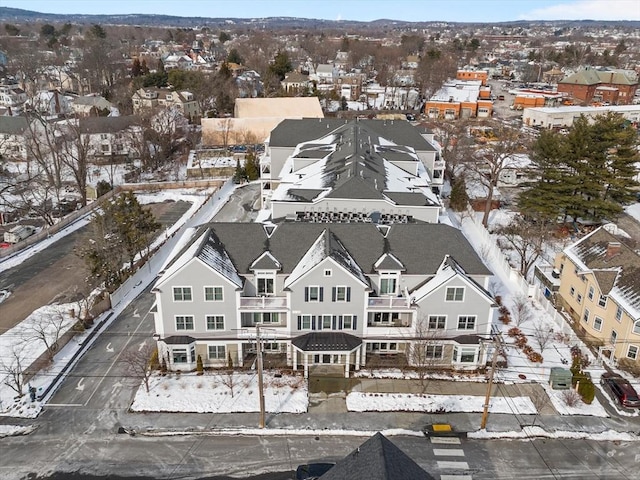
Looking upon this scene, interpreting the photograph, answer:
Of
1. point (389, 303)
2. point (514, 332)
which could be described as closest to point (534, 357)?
point (514, 332)

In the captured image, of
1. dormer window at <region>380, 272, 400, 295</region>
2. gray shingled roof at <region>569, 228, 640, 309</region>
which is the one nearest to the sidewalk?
dormer window at <region>380, 272, 400, 295</region>

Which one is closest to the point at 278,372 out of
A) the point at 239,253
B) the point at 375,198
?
the point at 239,253

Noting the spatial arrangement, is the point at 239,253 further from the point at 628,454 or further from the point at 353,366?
the point at 628,454

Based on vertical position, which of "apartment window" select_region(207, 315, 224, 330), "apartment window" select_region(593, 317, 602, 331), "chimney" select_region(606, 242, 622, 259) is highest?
"chimney" select_region(606, 242, 622, 259)

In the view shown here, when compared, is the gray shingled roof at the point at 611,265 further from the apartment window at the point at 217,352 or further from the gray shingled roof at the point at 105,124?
the gray shingled roof at the point at 105,124

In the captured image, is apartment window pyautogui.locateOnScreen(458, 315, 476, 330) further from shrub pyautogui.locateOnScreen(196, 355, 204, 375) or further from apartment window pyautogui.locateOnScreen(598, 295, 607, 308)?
shrub pyautogui.locateOnScreen(196, 355, 204, 375)

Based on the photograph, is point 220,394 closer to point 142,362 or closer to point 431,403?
point 142,362

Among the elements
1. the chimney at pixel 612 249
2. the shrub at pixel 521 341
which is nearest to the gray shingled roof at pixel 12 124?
the shrub at pixel 521 341
